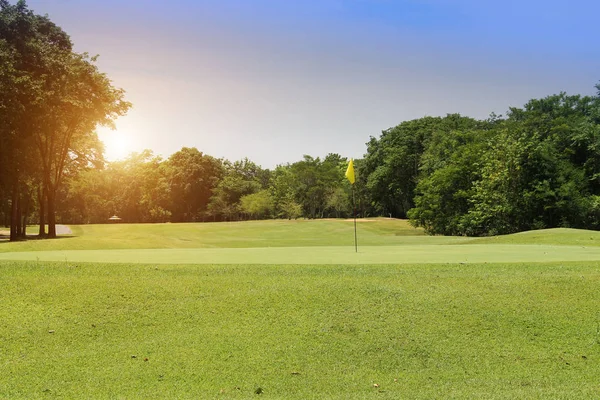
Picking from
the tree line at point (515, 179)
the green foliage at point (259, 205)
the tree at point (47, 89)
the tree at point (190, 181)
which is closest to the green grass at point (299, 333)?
the tree at point (47, 89)

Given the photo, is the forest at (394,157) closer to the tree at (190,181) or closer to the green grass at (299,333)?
the tree at (190,181)

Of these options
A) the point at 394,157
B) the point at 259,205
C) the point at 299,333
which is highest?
the point at 394,157

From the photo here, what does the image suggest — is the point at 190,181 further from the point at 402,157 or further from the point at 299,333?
the point at 299,333

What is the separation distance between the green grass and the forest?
25.0 meters

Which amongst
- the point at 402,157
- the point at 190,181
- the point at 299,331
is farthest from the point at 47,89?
the point at 190,181

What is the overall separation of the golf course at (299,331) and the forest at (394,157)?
24.1 meters

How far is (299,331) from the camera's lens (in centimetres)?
809

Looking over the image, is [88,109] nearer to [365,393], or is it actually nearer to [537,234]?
[537,234]

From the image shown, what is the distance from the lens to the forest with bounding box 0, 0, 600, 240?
32.4 m

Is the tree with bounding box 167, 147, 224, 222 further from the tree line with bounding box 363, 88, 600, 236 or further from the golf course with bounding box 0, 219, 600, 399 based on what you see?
the golf course with bounding box 0, 219, 600, 399

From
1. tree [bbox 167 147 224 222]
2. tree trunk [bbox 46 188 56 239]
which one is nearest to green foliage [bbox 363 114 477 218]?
tree [bbox 167 147 224 222]

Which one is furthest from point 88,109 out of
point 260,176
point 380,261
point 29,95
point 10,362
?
point 260,176

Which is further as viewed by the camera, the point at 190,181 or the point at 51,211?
the point at 190,181

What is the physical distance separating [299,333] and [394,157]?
61555 millimetres
